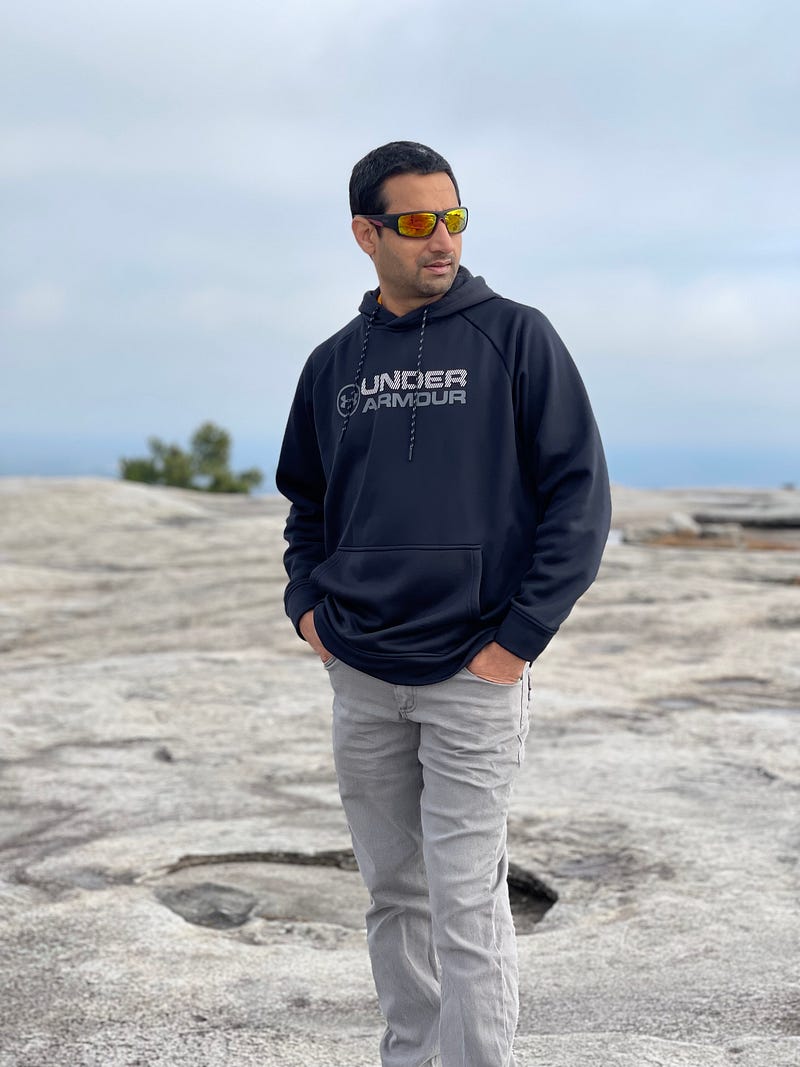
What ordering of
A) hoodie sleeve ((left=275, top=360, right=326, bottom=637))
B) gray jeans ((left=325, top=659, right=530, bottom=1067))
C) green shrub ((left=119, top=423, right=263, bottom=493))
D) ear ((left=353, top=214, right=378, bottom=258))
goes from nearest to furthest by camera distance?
gray jeans ((left=325, top=659, right=530, bottom=1067)) → ear ((left=353, top=214, right=378, bottom=258)) → hoodie sleeve ((left=275, top=360, right=326, bottom=637)) → green shrub ((left=119, top=423, right=263, bottom=493))

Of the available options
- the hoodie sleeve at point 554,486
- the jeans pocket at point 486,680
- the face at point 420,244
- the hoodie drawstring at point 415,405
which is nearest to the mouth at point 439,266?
the face at point 420,244

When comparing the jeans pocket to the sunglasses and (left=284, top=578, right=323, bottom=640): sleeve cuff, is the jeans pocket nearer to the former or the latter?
(left=284, top=578, right=323, bottom=640): sleeve cuff

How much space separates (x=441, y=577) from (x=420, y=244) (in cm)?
74

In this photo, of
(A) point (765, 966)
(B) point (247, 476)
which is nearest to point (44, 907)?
(A) point (765, 966)

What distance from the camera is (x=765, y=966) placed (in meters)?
3.49

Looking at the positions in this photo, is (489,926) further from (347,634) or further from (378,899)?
(347,634)

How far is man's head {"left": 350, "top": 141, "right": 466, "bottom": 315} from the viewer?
8.50 feet

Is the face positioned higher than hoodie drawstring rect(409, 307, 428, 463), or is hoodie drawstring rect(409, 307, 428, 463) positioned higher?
the face

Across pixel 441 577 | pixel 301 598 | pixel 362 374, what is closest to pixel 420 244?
pixel 362 374

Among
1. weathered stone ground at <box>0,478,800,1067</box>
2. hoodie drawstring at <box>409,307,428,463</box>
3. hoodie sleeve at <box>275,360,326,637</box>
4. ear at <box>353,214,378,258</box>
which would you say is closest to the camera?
hoodie drawstring at <box>409,307,428,463</box>

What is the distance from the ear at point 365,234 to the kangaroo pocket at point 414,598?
2.31 feet

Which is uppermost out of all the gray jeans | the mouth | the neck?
the mouth

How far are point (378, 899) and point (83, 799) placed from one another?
3.31m

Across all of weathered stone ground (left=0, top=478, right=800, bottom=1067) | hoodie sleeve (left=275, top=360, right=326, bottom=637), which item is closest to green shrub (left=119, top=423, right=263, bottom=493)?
weathered stone ground (left=0, top=478, right=800, bottom=1067)
